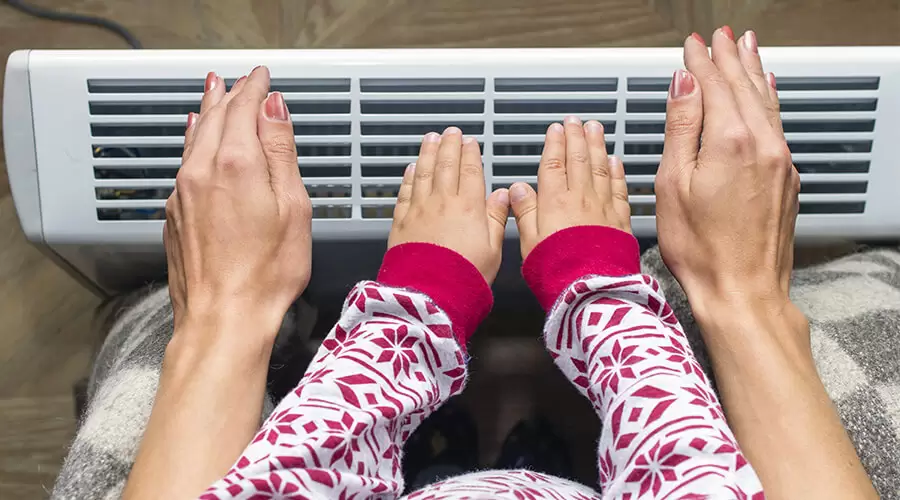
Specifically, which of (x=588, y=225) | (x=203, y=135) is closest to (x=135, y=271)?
(x=203, y=135)

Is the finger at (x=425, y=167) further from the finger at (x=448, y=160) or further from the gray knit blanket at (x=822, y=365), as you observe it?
the gray knit blanket at (x=822, y=365)

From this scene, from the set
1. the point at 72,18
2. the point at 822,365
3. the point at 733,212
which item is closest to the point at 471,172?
the point at 733,212

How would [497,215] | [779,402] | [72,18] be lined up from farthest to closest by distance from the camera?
[72,18] → [497,215] → [779,402]

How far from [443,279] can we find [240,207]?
0.64 ft

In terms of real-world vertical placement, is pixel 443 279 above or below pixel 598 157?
below

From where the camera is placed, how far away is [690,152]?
61 centimetres

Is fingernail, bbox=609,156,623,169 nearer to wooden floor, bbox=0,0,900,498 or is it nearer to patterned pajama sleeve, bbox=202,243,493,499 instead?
patterned pajama sleeve, bbox=202,243,493,499

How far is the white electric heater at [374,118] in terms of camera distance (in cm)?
59

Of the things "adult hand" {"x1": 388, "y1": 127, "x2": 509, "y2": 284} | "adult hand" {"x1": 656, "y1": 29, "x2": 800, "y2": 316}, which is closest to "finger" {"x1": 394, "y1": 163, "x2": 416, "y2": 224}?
"adult hand" {"x1": 388, "y1": 127, "x2": 509, "y2": 284}

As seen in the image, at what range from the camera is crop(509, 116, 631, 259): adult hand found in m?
0.63

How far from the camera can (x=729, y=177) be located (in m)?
0.61

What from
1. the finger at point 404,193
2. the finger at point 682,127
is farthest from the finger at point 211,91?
the finger at point 682,127

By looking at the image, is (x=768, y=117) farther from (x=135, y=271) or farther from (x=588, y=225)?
(x=135, y=271)

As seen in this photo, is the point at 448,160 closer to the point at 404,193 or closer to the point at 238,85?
the point at 404,193
